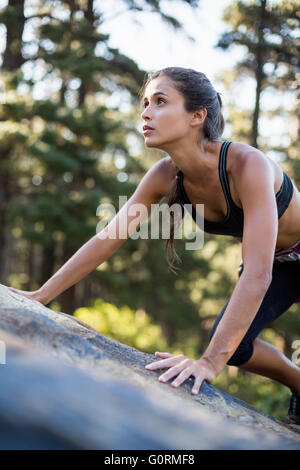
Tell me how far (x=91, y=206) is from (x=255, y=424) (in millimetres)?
10080

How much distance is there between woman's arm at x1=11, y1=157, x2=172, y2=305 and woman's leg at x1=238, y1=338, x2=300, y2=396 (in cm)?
88

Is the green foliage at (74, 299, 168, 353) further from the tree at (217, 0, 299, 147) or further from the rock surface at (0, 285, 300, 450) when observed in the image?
the rock surface at (0, 285, 300, 450)

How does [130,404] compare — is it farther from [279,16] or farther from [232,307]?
[279,16]

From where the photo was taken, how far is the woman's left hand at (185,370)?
1845 mm

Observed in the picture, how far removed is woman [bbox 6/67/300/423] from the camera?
1994 millimetres

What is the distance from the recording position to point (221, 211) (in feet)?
8.27

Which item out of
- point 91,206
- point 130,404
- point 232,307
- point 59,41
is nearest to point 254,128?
point 91,206

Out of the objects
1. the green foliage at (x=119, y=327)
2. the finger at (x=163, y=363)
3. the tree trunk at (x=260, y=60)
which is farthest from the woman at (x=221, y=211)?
the tree trunk at (x=260, y=60)

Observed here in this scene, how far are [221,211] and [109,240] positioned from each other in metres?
0.62

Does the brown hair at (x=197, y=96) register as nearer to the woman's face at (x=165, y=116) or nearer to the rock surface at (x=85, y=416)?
the woman's face at (x=165, y=116)

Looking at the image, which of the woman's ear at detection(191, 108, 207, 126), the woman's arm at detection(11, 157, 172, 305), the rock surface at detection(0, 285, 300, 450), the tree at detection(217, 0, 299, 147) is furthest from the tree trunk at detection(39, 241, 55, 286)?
the rock surface at detection(0, 285, 300, 450)

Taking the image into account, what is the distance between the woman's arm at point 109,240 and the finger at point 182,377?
957 millimetres

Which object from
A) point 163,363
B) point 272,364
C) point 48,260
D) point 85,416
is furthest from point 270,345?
point 48,260

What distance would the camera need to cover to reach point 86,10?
46.4 ft
